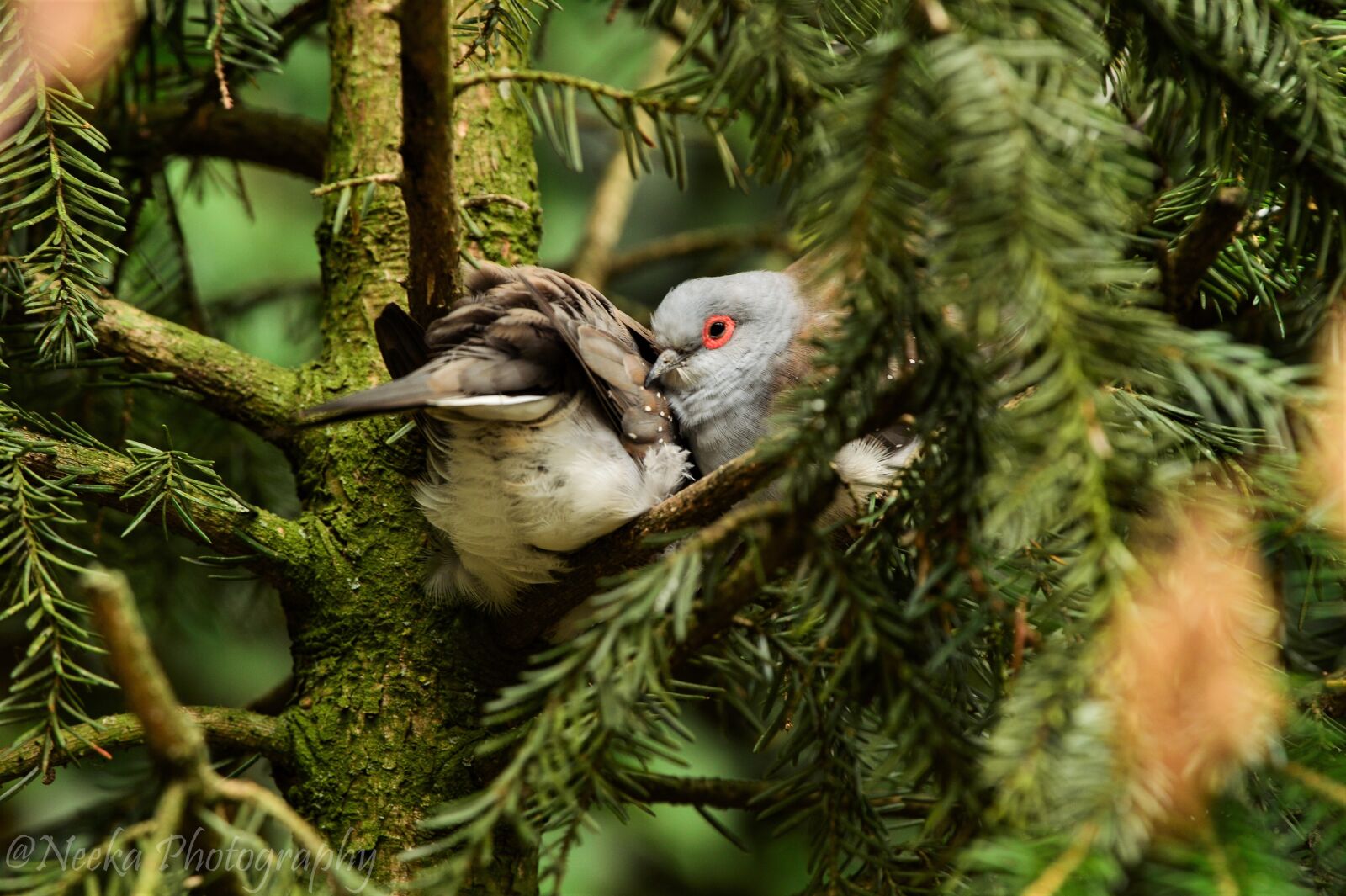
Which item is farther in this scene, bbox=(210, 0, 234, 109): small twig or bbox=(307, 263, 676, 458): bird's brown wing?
bbox=(210, 0, 234, 109): small twig

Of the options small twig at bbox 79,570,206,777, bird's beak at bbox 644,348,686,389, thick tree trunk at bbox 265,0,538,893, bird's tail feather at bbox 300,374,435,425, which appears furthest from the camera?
bird's beak at bbox 644,348,686,389

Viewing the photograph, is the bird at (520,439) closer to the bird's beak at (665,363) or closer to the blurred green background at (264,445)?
the bird's beak at (665,363)

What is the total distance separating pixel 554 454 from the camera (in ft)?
5.55

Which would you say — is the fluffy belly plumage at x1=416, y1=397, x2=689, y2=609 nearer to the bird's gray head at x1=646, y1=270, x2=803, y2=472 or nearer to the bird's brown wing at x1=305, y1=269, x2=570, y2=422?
the bird's brown wing at x1=305, y1=269, x2=570, y2=422

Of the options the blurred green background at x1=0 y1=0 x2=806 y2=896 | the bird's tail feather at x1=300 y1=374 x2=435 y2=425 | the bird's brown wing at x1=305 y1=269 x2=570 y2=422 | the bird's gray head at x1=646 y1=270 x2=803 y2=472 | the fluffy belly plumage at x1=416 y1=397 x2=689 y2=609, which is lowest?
the blurred green background at x1=0 y1=0 x2=806 y2=896

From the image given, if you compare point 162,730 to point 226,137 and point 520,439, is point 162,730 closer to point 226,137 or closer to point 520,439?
point 520,439

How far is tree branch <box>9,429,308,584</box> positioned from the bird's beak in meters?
0.74

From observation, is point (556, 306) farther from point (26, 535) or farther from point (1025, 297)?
point (1025, 297)

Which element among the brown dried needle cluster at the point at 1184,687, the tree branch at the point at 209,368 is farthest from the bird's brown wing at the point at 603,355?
the brown dried needle cluster at the point at 1184,687

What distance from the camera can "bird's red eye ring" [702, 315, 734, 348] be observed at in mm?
2285

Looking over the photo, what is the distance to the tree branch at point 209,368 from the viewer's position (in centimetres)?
178

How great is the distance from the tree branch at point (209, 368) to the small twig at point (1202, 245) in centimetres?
144

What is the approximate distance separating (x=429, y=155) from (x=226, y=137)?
55.1 inches

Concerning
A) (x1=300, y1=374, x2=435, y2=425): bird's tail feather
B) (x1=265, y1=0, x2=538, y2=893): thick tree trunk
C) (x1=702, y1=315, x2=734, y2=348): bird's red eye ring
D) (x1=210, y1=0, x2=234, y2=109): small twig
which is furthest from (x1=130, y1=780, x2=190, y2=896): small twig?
(x1=702, y1=315, x2=734, y2=348): bird's red eye ring
